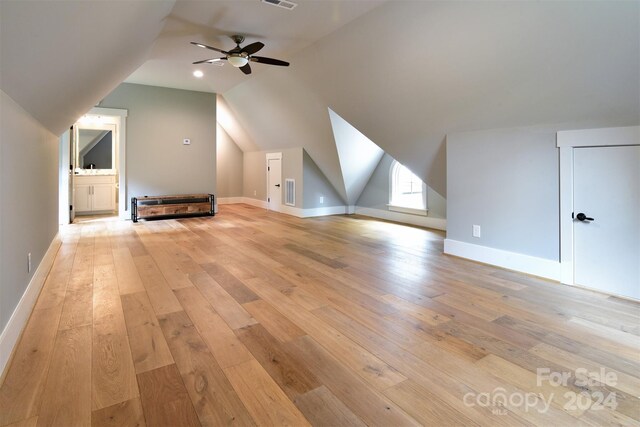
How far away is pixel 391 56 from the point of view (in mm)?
3871

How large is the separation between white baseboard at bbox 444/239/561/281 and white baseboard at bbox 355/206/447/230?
1.87 meters

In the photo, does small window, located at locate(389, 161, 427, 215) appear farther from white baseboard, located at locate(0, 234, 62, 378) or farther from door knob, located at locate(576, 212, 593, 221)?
white baseboard, located at locate(0, 234, 62, 378)

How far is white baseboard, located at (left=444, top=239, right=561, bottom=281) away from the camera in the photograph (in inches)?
136

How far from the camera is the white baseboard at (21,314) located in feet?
6.33

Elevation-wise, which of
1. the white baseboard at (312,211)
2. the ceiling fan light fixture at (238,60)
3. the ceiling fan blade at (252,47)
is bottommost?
the white baseboard at (312,211)

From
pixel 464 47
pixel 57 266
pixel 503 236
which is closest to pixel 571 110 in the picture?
pixel 464 47

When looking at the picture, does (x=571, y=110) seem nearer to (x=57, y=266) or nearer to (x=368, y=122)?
(x=368, y=122)

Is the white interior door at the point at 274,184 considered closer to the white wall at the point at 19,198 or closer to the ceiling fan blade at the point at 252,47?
the ceiling fan blade at the point at 252,47

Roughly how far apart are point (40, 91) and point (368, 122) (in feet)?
12.7

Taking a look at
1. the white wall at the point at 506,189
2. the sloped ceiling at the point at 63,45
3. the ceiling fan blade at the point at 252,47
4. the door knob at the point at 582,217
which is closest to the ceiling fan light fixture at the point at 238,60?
the ceiling fan blade at the point at 252,47

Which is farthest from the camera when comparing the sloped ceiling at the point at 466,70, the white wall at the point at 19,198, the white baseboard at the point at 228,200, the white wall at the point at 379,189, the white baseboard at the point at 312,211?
the white baseboard at the point at 228,200

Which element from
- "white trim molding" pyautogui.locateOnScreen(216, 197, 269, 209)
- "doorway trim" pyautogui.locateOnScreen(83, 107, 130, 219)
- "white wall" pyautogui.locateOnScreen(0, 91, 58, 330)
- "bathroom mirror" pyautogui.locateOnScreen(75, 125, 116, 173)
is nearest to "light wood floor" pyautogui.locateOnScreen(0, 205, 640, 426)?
"white wall" pyautogui.locateOnScreen(0, 91, 58, 330)

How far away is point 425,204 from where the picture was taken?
6.54 metres

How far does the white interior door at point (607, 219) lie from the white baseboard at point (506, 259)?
0.72 ft
